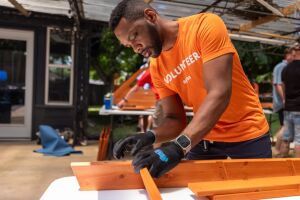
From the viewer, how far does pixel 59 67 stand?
8.60m

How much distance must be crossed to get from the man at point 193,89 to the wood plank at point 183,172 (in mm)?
120

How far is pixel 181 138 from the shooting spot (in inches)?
60.4

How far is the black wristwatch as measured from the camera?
151 cm

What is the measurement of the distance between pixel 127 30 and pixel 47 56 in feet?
23.8

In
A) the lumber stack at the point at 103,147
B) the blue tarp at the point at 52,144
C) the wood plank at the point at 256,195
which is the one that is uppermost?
the wood plank at the point at 256,195

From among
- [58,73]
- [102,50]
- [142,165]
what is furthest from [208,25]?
[102,50]

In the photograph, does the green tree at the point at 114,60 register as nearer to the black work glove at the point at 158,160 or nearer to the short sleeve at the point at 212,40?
the short sleeve at the point at 212,40

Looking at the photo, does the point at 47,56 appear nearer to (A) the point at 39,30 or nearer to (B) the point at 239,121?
(A) the point at 39,30

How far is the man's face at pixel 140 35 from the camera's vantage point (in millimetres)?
1687

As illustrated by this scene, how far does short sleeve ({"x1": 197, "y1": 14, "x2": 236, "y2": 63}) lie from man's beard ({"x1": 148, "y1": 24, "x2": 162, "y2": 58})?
0.20 m

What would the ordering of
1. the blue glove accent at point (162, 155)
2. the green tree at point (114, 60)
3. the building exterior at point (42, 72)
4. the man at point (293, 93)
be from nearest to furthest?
1. the blue glove accent at point (162, 155)
2. the man at point (293, 93)
3. the building exterior at point (42, 72)
4. the green tree at point (114, 60)

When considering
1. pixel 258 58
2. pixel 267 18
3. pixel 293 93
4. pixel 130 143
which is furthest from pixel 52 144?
pixel 258 58

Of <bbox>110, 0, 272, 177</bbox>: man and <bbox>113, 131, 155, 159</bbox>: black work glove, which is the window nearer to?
<bbox>110, 0, 272, 177</bbox>: man

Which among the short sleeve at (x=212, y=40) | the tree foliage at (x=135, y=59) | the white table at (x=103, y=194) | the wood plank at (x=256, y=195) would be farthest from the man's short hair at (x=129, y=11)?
the tree foliage at (x=135, y=59)
